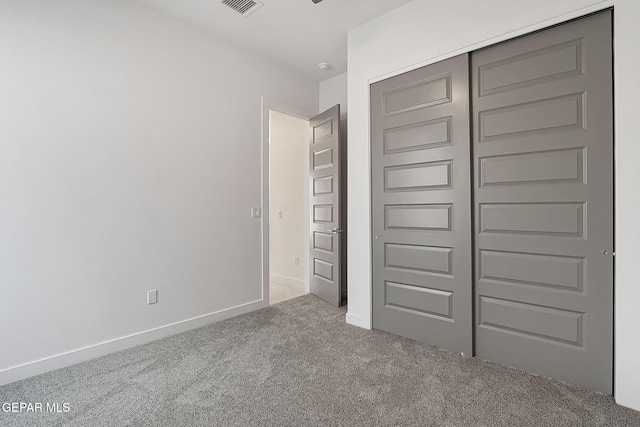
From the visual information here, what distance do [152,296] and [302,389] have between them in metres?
Result: 1.59

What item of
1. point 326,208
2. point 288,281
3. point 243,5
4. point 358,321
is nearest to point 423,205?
point 358,321

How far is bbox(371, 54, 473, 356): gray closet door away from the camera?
236 cm

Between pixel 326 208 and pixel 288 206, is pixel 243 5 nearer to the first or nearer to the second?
pixel 326 208

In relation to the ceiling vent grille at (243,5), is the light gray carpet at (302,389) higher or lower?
lower

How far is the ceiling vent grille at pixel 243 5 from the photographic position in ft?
8.36

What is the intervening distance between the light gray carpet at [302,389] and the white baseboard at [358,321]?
9.9 inches

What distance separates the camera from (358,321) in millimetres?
2955

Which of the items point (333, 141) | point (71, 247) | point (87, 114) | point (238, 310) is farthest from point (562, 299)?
point (87, 114)

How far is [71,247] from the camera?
2.25 m

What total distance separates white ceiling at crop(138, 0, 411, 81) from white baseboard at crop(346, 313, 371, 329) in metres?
2.76

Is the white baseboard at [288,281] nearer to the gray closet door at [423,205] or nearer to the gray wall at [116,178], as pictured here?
the gray wall at [116,178]

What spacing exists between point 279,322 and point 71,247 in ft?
6.00

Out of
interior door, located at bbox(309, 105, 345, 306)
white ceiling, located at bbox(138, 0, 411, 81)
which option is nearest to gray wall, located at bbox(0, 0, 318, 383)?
white ceiling, located at bbox(138, 0, 411, 81)

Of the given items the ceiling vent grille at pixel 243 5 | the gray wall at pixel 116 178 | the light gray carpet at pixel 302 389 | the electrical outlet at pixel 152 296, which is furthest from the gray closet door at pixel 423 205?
the electrical outlet at pixel 152 296
